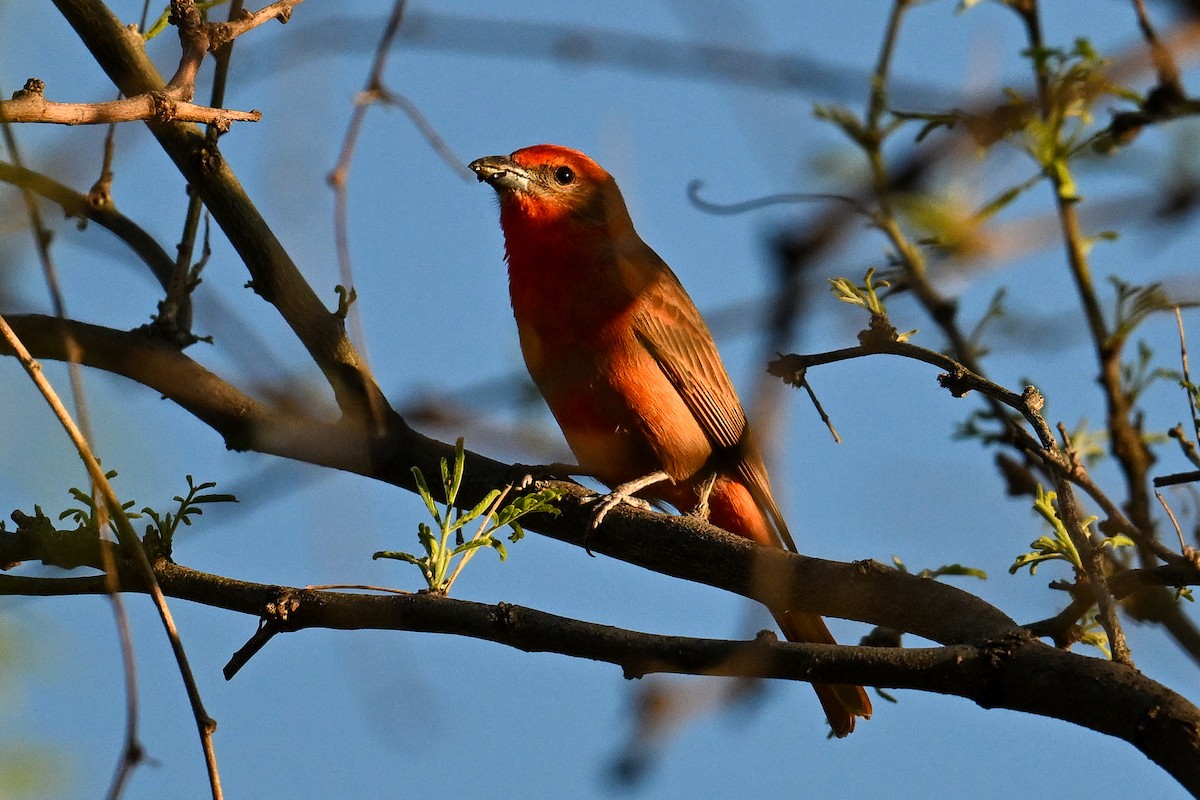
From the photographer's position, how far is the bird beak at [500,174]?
261 inches

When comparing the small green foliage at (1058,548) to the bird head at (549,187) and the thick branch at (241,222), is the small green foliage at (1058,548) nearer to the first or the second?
the thick branch at (241,222)

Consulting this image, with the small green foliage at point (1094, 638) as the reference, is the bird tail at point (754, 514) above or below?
above

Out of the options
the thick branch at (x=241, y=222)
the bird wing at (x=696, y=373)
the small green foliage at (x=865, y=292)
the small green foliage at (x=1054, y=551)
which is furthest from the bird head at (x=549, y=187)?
the small green foliage at (x=1054, y=551)

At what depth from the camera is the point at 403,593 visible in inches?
128

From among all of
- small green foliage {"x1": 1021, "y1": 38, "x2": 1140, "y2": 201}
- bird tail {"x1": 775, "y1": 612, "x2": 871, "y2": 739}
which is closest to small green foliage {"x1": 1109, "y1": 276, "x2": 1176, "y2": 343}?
small green foliage {"x1": 1021, "y1": 38, "x2": 1140, "y2": 201}

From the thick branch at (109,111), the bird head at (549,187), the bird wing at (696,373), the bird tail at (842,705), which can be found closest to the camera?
the thick branch at (109,111)

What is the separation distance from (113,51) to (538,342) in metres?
2.50

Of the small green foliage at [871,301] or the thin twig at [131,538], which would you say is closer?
the thin twig at [131,538]

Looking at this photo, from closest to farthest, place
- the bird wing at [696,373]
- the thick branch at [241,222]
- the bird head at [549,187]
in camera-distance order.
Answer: the thick branch at [241,222] < the bird wing at [696,373] < the bird head at [549,187]

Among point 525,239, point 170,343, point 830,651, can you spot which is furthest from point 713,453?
point 830,651

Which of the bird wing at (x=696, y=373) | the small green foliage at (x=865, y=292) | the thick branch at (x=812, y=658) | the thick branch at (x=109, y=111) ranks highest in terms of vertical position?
the bird wing at (x=696, y=373)

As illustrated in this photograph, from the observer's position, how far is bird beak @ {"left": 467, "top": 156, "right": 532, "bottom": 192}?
6617mm

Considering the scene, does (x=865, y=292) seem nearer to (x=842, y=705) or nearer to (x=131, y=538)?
(x=131, y=538)

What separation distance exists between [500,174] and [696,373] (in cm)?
144
